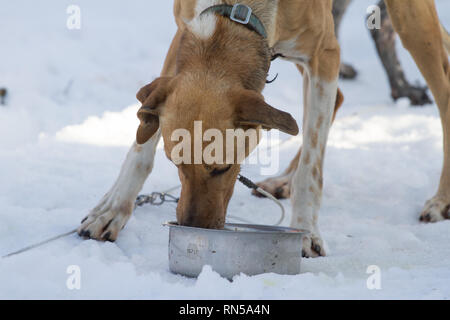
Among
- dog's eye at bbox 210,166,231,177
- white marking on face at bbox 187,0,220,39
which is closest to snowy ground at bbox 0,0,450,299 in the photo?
dog's eye at bbox 210,166,231,177

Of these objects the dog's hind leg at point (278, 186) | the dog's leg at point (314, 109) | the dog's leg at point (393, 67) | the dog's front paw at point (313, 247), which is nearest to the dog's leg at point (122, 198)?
the dog's leg at point (314, 109)

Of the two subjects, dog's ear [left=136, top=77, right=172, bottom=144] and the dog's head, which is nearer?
the dog's head

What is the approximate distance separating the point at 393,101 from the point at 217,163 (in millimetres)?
6466

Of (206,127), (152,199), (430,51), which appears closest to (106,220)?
(152,199)

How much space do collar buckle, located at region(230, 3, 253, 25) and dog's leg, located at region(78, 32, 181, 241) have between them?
1.30ft

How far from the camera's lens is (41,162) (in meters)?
4.39

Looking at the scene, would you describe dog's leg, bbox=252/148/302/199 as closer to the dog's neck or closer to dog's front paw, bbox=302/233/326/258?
dog's front paw, bbox=302/233/326/258

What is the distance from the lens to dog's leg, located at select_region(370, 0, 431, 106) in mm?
7602

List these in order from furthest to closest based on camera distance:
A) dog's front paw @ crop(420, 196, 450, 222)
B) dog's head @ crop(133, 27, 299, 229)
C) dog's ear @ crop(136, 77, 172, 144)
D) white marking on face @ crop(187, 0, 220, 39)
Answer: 1. dog's front paw @ crop(420, 196, 450, 222)
2. white marking on face @ crop(187, 0, 220, 39)
3. dog's ear @ crop(136, 77, 172, 144)
4. dog's head @ crop(133, 27, 299, 229)

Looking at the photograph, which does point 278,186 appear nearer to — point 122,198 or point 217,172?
point 122,198

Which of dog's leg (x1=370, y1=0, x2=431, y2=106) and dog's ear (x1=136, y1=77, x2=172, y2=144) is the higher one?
dog's leg (x1=370, y1=0, x2=431, y2=106)

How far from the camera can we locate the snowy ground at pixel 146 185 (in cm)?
229

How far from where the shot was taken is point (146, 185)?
4.32m

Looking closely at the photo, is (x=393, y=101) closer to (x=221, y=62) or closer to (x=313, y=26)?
(x=313, y=26)
